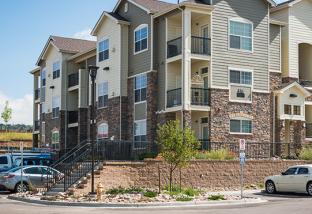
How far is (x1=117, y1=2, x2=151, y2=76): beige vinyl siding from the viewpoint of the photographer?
38.3 metres

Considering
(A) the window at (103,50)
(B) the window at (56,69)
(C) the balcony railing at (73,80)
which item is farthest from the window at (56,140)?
(A) the window at (103,50)

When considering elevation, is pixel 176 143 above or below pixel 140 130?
below

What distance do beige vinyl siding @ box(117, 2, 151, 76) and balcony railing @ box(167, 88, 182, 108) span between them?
110 inches

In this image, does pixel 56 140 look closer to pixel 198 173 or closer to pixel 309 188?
pixel 198 173

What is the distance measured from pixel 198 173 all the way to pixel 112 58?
46.2 ft

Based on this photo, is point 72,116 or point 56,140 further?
point 56,140

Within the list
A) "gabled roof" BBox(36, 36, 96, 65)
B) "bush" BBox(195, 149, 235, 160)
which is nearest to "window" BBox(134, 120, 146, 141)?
"bush" BBox(195, 149, 235, 160)

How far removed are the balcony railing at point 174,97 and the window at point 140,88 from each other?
2830 millimetres

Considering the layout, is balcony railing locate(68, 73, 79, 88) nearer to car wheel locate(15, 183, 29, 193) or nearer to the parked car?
the parked car

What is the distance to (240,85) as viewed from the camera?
121ft

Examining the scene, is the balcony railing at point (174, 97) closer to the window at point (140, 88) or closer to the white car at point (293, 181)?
the window at point (140, 88)

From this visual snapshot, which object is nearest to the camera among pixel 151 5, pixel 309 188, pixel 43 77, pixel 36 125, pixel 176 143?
pixel 176 143

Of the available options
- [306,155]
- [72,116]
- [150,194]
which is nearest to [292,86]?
[306,155]

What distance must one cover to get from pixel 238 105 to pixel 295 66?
6286 millimetres
